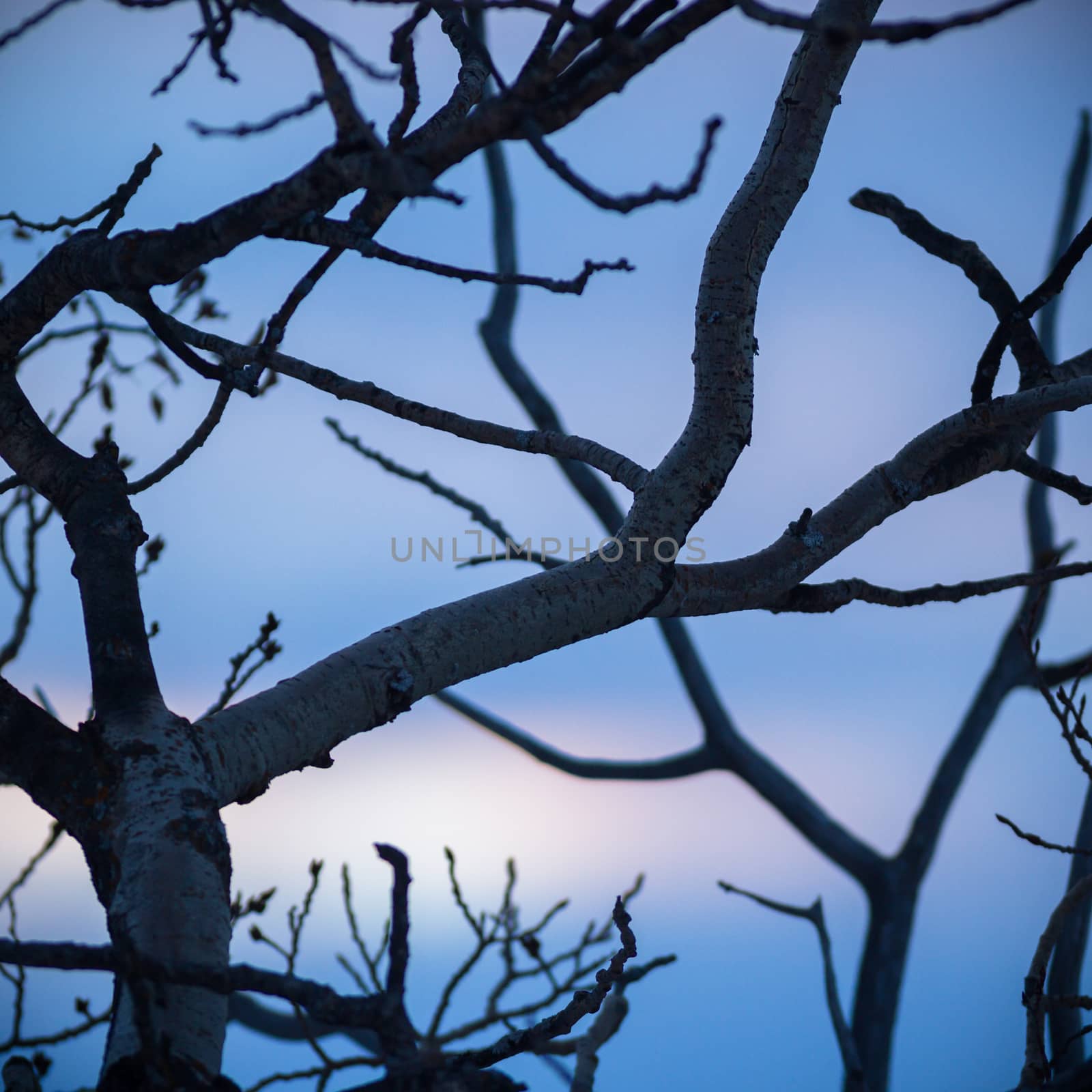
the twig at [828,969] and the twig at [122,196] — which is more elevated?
the twig at [122,196]

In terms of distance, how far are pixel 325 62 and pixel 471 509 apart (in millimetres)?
2373

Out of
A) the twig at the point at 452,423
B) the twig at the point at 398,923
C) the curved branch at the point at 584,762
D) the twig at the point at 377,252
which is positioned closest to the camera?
the twig at the point at 398,923

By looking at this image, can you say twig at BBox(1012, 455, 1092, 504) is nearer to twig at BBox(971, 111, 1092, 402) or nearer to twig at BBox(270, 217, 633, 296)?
twig at BBox(971, 111, 1092, 402)

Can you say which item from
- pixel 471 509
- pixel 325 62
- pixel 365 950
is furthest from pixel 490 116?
pixel 365 950

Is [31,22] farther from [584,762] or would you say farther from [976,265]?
[584,762]

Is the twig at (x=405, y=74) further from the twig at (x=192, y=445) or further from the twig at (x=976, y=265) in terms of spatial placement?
the twig at (x=976, y=265)

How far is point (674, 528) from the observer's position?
1.89m

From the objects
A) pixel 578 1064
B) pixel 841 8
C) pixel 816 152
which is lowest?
pixel 578 1064

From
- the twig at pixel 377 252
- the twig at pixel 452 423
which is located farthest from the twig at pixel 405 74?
the twig at pixel 452 423

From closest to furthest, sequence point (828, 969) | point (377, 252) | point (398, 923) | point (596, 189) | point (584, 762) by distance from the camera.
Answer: point (398, 923), point (596, 189), point (377, 252), point (828, 969), point (584, 762)

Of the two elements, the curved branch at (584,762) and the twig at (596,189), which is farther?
the curved branch at (584,762)

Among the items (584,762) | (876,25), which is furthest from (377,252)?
(584,762)

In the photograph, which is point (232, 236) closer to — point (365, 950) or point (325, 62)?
point (325, 62)

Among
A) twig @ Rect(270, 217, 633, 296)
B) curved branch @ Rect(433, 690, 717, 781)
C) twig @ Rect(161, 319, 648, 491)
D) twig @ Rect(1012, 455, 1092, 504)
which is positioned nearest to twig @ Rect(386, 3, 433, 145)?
twig @ Rect(270, 217, 633, 296)
